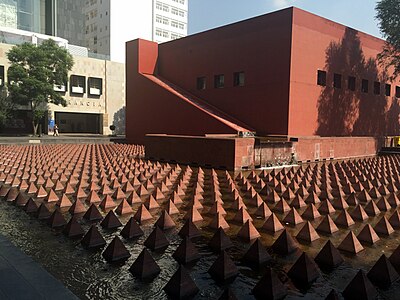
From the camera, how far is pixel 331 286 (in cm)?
397

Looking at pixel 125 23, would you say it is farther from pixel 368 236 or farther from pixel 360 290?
pixel 360 290

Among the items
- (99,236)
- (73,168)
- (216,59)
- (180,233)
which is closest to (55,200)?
(99,236)

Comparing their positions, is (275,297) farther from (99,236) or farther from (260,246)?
(99,236)

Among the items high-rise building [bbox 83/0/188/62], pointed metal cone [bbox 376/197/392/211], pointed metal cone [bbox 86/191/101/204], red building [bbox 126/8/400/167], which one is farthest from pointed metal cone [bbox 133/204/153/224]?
high-rise building [bbox 83/0/188/62]

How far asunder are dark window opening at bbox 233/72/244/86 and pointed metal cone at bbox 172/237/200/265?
64.3ft

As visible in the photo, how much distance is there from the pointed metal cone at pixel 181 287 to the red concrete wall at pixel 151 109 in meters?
16.6

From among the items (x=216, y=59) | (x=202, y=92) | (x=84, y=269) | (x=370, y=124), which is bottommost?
(x=84, y=269)

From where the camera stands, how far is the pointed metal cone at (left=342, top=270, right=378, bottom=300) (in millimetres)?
3594

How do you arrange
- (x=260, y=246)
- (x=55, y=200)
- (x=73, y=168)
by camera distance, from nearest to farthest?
(x=260, y=246)
(x=55, y=200)
(x=73, y=168)

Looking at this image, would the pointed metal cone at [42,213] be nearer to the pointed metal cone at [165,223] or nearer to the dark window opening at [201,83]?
the pointed metal cone at [165,223]

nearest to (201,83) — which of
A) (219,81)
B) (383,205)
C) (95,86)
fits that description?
(219,81)

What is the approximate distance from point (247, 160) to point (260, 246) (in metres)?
9.11

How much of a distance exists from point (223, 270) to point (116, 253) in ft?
5.08

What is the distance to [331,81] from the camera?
2283 centimetres
